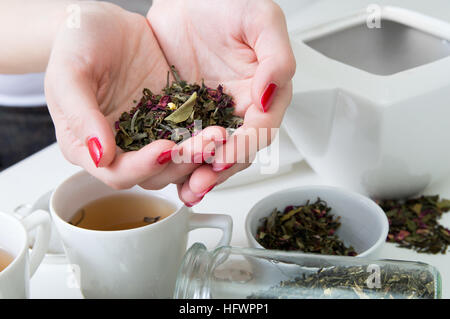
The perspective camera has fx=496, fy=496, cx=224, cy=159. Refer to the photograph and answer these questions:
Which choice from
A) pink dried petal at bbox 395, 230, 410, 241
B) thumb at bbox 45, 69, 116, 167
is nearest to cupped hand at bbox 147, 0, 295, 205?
thumb at bbox 45, 69, 116, 167

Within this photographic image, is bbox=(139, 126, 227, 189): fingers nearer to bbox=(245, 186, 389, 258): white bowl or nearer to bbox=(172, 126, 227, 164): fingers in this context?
bbox=(172, 126, 227, 164): fingers

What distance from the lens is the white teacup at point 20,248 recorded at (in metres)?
0.50

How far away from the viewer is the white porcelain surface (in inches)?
27.5

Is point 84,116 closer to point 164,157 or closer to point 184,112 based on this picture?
point 164,157

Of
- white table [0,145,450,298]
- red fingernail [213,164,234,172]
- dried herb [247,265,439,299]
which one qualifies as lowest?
white table [0,145,450,298]

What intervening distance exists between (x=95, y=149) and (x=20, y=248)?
0.14 meters

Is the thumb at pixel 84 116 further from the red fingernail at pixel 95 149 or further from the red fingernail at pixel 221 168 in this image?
the red fingernail at pixel 221 168

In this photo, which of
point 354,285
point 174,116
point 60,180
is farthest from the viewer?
point 60,180

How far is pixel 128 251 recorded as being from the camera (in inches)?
21.4

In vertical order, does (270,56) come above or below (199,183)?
above

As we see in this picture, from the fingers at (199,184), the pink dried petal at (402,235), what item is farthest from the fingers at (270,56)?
the pink dried petal at (402,235)

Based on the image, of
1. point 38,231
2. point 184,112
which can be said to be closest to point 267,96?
point 184,112
